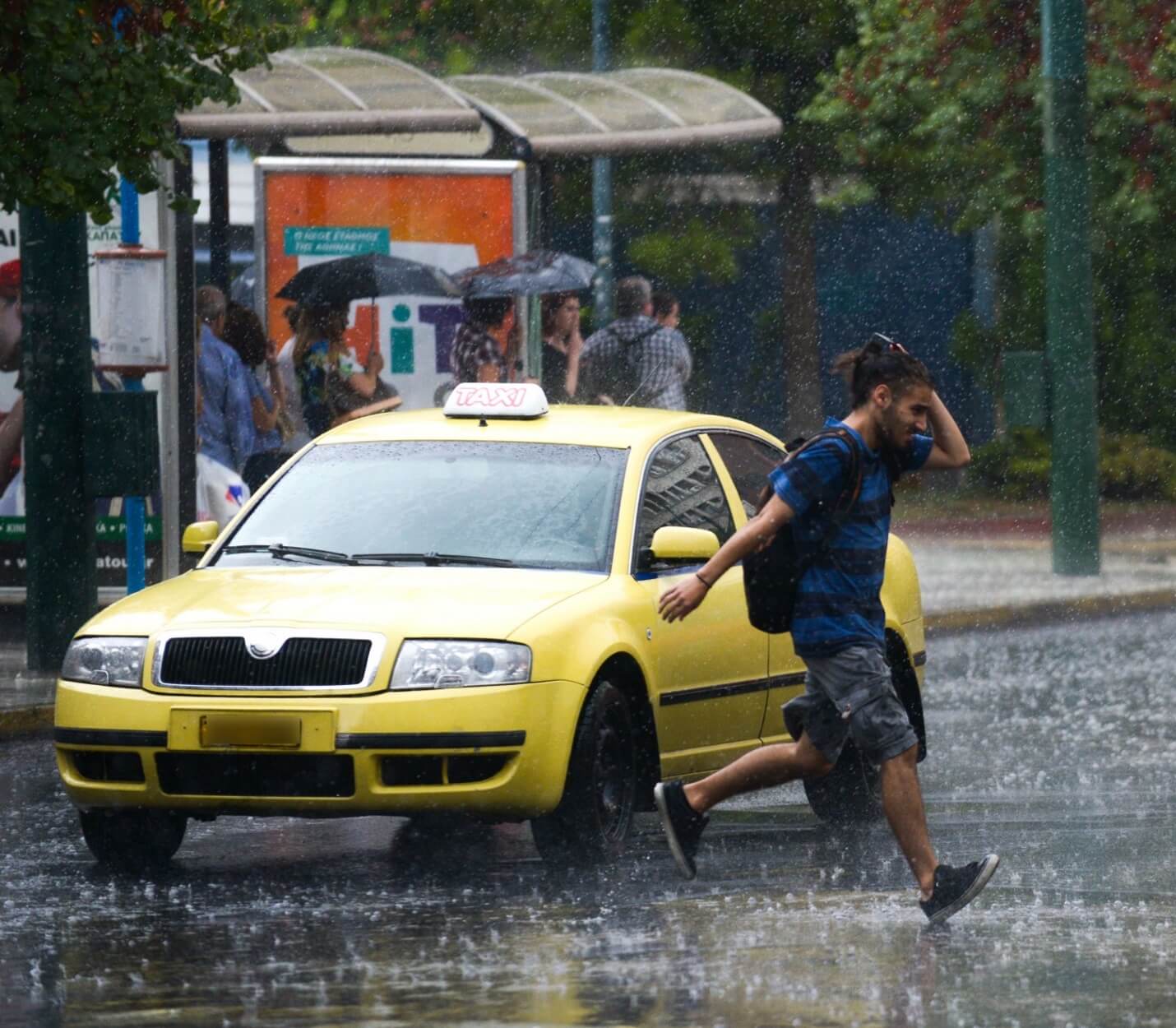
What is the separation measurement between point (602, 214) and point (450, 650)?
818 inches

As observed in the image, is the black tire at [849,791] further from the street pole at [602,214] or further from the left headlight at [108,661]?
the street pole at [602,214]

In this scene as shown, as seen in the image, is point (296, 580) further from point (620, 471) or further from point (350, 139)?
point (350, 139)

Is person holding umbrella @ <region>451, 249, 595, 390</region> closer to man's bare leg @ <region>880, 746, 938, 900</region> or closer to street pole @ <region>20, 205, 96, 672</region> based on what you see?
street pole @ <region>20, 205, 96, 672</region>

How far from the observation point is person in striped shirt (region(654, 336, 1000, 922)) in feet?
26.9

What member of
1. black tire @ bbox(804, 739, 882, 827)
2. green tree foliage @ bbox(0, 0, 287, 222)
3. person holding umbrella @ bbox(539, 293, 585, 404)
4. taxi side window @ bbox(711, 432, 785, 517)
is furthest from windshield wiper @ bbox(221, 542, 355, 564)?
person holding umbrella @ bbox(539, 293, 585, 404)

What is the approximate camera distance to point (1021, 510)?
3153cm

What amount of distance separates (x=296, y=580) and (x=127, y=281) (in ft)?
18.9

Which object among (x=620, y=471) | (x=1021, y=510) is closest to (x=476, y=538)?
(x=620, y=471)

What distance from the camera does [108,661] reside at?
9039 millimetres

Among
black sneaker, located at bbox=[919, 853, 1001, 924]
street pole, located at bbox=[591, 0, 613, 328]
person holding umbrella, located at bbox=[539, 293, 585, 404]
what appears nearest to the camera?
black sneaker, located at bbox=[919, 853, 1001, 924]

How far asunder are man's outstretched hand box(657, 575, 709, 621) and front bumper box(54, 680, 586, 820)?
0.74 meters

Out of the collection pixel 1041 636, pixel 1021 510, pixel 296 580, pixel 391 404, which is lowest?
pixel 1021 510

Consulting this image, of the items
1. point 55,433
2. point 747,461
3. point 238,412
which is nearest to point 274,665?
point 747,461

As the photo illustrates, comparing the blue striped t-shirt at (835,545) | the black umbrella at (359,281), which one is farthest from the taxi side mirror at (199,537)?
the black umbrella at (359,281)
